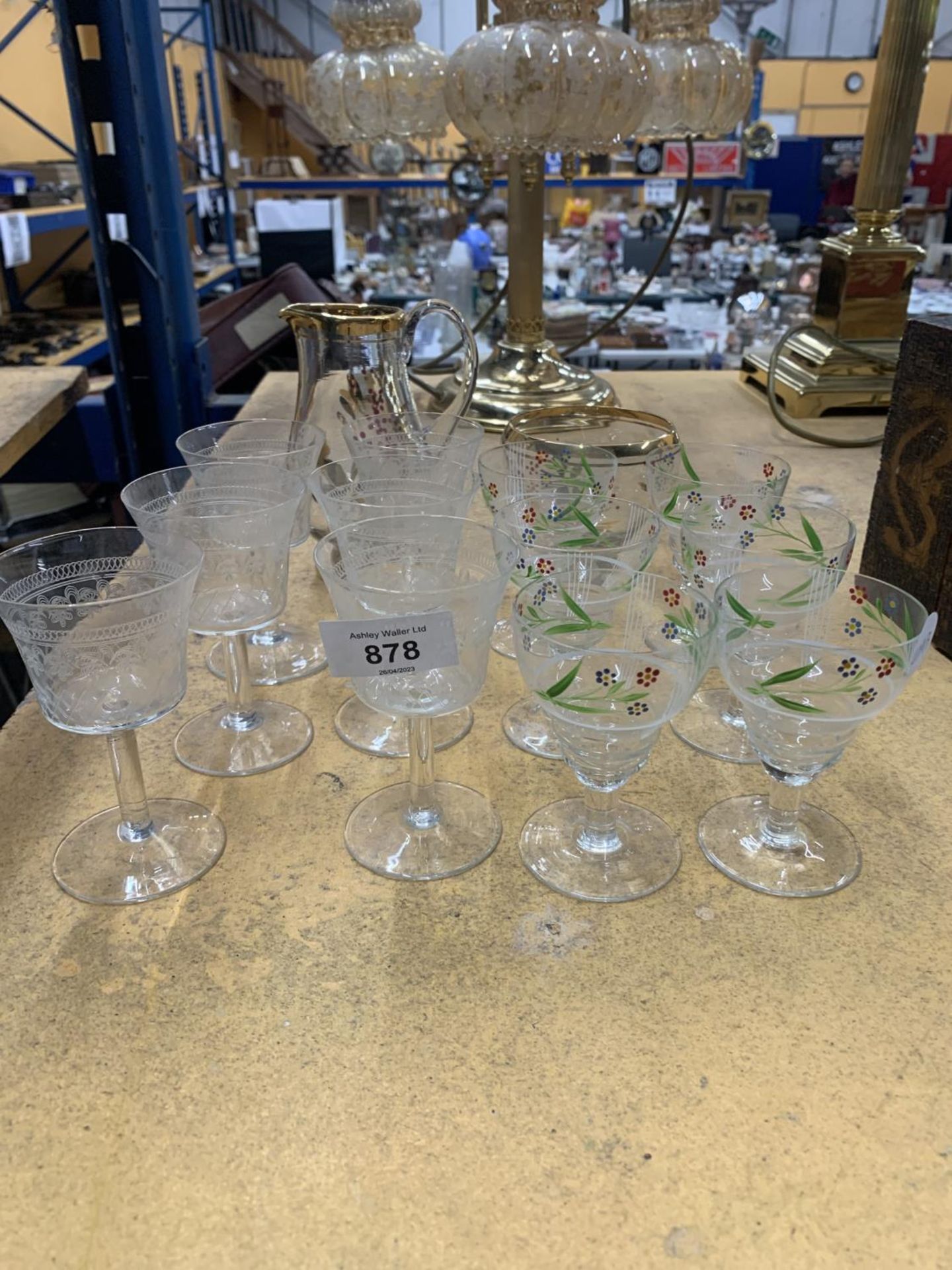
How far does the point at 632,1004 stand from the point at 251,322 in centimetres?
219

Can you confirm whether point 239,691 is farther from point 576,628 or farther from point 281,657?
point 576,628

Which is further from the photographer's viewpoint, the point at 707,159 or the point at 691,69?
the point at 707,159

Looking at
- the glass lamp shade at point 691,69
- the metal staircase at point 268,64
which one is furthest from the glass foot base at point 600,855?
the metal staircase at point 268,64

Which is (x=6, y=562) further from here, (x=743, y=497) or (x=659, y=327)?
(x=659, y=327)

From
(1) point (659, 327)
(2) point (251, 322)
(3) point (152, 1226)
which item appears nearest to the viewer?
(3) point (152, 1226)

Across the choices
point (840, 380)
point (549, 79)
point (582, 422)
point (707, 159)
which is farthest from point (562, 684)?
point (707, 159)

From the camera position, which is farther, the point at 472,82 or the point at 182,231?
the point at 182,231

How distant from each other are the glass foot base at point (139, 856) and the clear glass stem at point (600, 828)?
0.87 ft

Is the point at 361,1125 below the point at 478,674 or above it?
below

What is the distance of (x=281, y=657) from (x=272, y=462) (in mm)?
211

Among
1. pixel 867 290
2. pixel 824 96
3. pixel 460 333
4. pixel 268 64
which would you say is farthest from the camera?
pixel 824 96

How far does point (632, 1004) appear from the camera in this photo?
556mm

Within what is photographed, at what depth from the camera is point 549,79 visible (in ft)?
3.74

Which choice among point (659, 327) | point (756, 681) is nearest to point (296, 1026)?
point (756, 681)
